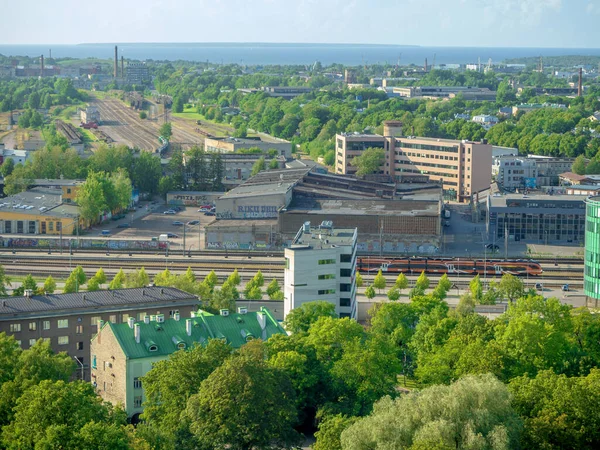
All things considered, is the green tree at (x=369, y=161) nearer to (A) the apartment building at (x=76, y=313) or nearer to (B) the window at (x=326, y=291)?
(B) the window at (x=326, y=291)

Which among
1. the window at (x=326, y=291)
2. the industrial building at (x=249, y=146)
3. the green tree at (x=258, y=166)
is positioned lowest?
the window at (x=326, y=291)

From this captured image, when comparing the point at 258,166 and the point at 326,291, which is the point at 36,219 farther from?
the point at 326,291

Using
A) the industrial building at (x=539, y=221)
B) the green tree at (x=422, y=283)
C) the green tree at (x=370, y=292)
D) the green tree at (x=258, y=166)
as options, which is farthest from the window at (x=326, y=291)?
the green tree at (x=258, y=166)

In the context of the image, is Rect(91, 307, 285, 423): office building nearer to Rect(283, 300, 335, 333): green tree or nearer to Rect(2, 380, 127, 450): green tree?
Rect(283, 300, 335, 333): green tree

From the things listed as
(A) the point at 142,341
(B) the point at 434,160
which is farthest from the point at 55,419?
(B) the point at 434,160

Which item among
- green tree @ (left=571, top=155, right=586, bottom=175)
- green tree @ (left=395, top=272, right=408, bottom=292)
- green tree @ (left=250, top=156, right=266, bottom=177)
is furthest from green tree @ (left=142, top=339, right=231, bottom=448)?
green tree @ (left=571, top=155, right=586, bottom=175)

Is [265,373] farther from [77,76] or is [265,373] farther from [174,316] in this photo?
[77,76]
